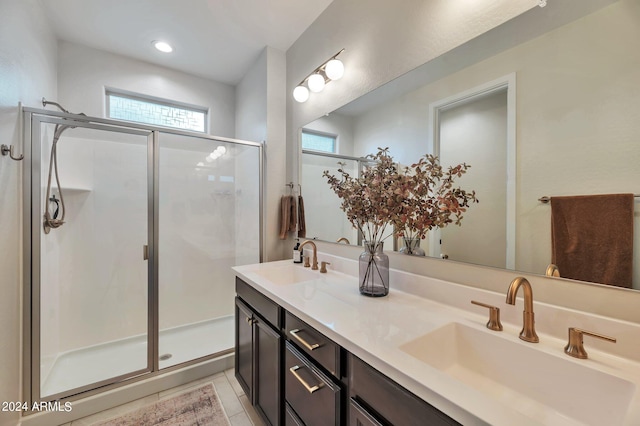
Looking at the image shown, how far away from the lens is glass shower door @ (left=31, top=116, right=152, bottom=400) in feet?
5.89

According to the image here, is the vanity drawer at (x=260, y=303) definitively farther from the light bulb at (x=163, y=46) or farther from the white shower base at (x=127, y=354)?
the light bulb at (x=163, y=46)

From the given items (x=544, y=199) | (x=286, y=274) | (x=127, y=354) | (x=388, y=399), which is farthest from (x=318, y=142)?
(x=127, y=354)

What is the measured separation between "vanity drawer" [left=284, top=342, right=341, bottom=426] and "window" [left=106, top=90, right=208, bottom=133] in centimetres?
272

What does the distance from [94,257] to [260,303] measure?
6.12ft

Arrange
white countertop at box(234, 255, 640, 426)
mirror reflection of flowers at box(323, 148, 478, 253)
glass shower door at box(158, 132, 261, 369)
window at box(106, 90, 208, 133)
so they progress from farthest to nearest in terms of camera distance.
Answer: window at box(106, 90, 208, 133) → glass shower door at box(158, 132, 261, 369) → mirror reflection of flowers at box(323, 148, 478, 253) → white countertop at box(234, 255, 640, 426)

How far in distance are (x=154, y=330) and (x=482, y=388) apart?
214 centimetres

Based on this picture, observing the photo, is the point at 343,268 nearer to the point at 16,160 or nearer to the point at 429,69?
the point at 429,69

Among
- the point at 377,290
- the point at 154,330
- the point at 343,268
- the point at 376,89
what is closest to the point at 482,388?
the point at 377,290

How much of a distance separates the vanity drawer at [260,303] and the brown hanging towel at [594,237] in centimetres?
112

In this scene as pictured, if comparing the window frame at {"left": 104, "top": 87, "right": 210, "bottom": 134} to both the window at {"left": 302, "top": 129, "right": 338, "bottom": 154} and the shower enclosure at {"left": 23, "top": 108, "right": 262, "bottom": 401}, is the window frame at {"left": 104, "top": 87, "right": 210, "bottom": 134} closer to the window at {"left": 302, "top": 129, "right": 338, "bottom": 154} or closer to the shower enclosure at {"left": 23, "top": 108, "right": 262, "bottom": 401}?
the shower enclosure at {"left": 23, "top": 108, "right": 262, "bottom": 401}

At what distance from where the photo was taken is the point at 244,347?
1597 millimetres

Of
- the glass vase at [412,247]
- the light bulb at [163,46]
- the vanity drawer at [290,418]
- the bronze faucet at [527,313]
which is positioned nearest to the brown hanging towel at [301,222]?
the glass vase at [412,247]

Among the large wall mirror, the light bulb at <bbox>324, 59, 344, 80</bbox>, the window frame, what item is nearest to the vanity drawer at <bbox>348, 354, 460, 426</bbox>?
the large wall mirror

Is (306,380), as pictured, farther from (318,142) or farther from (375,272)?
(318,142)
